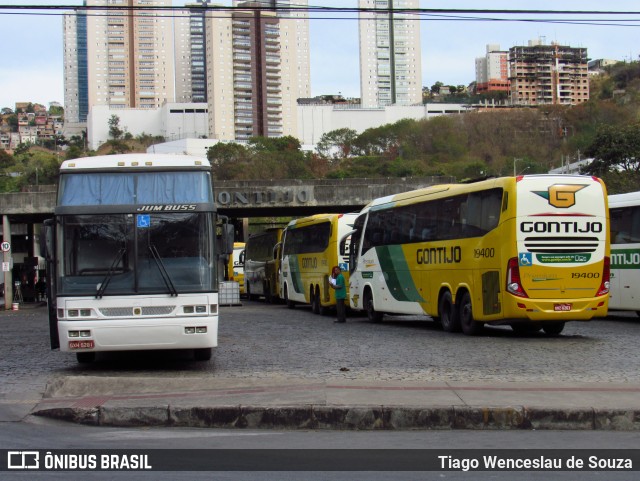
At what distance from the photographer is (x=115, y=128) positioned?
17925 cm

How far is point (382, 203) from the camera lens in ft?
82.4

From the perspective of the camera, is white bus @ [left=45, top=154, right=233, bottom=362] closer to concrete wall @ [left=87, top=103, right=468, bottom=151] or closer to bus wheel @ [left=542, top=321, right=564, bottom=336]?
bus wheel @ [left=542, top=321, right=564, bottom=336]

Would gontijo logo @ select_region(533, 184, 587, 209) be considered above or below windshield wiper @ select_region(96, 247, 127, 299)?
above

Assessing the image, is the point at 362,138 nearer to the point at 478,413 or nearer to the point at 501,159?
the point at 501,159

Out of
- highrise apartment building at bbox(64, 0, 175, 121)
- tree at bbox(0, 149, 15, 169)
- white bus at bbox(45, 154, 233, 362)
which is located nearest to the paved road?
white bus at bbox(45, 154, 233, 362)

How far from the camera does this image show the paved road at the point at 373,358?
1349cm

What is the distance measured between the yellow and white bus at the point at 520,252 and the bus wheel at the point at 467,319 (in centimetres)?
3

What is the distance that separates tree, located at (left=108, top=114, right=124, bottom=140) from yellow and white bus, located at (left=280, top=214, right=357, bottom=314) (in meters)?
148

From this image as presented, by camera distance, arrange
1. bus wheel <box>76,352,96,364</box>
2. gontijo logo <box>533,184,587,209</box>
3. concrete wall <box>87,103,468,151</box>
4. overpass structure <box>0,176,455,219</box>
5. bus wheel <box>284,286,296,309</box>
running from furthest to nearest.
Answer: concrete wall <box>87,103,468,151</box>, overpass structure <box>0,176,455,219</box>, bus wheel <box>284,286,296,309</box>, gontijo logo <box>533,184,587,209</box>, bus wheel <box>76,352,96,364</box>

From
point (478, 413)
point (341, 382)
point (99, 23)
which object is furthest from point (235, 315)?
point (99, 23)

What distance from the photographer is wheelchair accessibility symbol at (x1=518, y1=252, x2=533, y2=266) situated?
Result: 1798cm

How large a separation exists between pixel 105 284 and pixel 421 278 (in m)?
10.6

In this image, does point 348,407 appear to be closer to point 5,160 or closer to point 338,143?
point 338,143

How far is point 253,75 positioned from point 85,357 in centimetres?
16053
